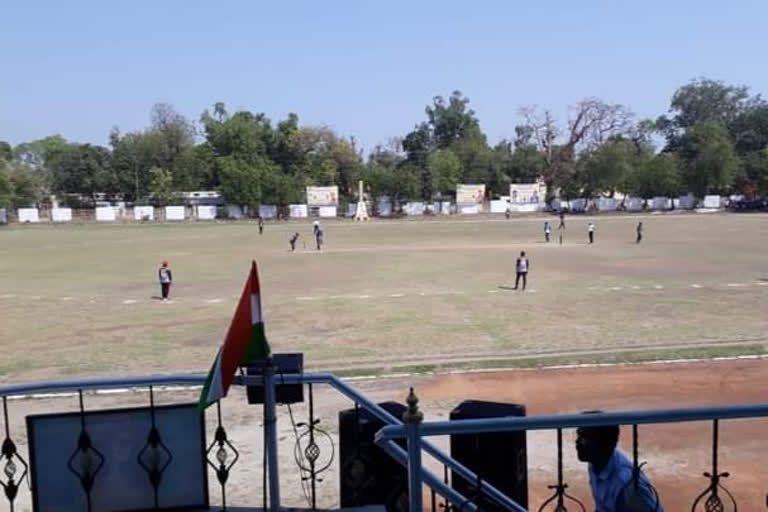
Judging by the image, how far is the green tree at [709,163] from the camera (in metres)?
97.4

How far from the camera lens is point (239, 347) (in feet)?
13.3

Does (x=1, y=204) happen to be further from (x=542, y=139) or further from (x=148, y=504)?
(x=148, y=504)

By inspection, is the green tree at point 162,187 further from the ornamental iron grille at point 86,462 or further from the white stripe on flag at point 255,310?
the white stripe on flag at point 255,310

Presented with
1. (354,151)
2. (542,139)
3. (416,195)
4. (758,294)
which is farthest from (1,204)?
(758,294)

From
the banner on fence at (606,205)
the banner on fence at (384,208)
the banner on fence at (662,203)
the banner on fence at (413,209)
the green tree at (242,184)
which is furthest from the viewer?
the banner on fence at (413,209)

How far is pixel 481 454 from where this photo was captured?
4543 mm

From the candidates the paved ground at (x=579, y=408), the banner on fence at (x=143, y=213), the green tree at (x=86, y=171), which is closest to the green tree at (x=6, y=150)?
the green tree at (x=86, y=171)

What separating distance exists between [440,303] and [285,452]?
12.9 m

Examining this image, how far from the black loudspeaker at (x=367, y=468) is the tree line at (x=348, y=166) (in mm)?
92239

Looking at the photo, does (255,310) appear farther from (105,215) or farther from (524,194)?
(524,194)

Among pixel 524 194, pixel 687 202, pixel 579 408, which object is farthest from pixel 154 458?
pixel 687 202

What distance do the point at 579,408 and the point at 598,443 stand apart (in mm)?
7683

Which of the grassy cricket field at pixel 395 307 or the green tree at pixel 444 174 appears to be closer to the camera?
the grassy cricket field at pixel 395 307

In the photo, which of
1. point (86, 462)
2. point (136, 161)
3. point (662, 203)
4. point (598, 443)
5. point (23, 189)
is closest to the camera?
point (598, 443)
